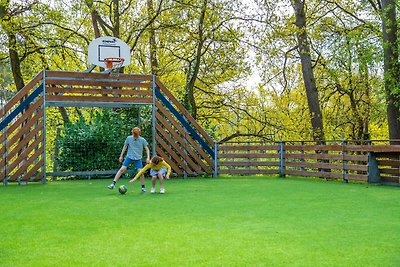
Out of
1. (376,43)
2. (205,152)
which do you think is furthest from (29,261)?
(376,43)

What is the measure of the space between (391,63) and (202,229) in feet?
42.6

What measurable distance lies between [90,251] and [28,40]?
17.7m

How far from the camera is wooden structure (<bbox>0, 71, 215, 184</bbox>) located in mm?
15812

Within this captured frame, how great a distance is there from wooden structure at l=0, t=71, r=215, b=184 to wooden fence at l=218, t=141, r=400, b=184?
1049 mm

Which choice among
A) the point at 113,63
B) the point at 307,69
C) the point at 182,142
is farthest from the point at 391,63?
the point at 113,63

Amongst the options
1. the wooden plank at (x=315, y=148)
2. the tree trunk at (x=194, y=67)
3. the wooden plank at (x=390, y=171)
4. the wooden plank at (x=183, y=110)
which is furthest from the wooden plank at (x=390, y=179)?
the tree trunk at (x=194, y=67)

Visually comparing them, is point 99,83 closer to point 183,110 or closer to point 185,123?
point 183,110

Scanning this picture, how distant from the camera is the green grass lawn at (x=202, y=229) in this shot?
552 cm

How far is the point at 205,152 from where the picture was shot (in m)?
18.7

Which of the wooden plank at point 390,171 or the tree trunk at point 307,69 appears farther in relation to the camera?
the tree trunk at point 307,69

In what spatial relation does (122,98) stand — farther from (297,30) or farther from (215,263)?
(215,263)

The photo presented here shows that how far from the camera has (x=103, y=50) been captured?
17.8 m

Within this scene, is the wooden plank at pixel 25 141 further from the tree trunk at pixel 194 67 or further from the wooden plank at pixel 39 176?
the tree trunk at pixel 194 67

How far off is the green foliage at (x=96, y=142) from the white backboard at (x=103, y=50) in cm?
212
